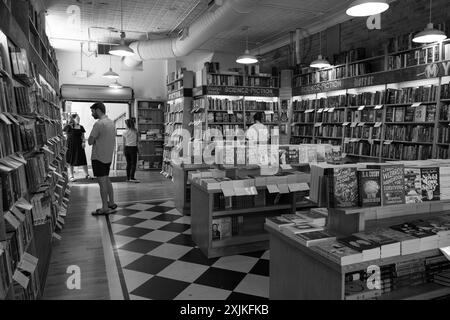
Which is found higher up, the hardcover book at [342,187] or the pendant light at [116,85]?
the pendant light at [116,85]

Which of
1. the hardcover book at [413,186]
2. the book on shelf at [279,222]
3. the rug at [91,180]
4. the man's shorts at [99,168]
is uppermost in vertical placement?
the hardcover book at [413,186]

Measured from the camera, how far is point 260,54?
1158cm

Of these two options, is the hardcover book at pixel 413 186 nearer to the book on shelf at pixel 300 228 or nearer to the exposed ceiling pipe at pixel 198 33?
→ the book on shelf at pixel 300 228

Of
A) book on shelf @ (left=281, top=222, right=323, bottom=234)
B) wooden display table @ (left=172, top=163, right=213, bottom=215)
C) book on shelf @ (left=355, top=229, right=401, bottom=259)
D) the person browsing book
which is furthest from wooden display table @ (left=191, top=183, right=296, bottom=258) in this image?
the person browsing book

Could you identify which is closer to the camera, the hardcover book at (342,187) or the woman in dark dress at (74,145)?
the hardcover book at (342,187)

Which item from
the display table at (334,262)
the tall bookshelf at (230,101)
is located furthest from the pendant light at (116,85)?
the display table at (334,262)

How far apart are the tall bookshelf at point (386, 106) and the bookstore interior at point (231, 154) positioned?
0.04m

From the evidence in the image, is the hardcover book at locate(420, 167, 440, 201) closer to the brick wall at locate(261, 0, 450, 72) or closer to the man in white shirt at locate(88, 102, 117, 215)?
the brick wall at locate(261, 0, 450, 72)

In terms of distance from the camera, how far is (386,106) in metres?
6.47

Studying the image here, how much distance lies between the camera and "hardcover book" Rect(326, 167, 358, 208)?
79.9 inches

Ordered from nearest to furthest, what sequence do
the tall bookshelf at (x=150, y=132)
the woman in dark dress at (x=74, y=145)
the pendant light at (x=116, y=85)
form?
the woman in dark dress at (x=74, y=145), the pendant light at (x=116, y=85), the tall bookshelf at (x=150, y=132)

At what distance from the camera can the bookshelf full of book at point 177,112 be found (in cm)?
909
